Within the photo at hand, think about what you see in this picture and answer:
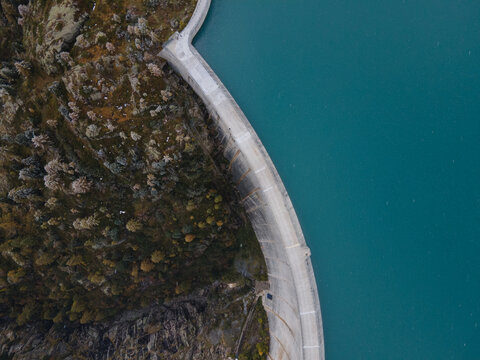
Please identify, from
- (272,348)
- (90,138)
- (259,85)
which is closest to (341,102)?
(259,85)

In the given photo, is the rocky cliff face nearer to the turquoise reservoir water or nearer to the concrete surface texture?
the concrete surface texture

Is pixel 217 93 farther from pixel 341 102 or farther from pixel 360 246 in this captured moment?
pixel 360 246

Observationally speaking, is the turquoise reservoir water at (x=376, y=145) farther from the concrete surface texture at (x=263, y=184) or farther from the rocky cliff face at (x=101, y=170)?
the rocky cliff face at (x=101, y=170)

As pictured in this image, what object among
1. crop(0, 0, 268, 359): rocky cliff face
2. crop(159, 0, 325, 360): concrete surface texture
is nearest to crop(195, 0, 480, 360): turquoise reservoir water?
crop(159, 0, 325, 360): concrete surface texture

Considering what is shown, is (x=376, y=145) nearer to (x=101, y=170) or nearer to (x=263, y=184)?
(x=263, y=184)

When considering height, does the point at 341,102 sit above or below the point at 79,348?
above

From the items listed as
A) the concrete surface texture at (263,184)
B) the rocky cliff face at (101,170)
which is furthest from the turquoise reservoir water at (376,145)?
the rocky cliff face at (101,170)
